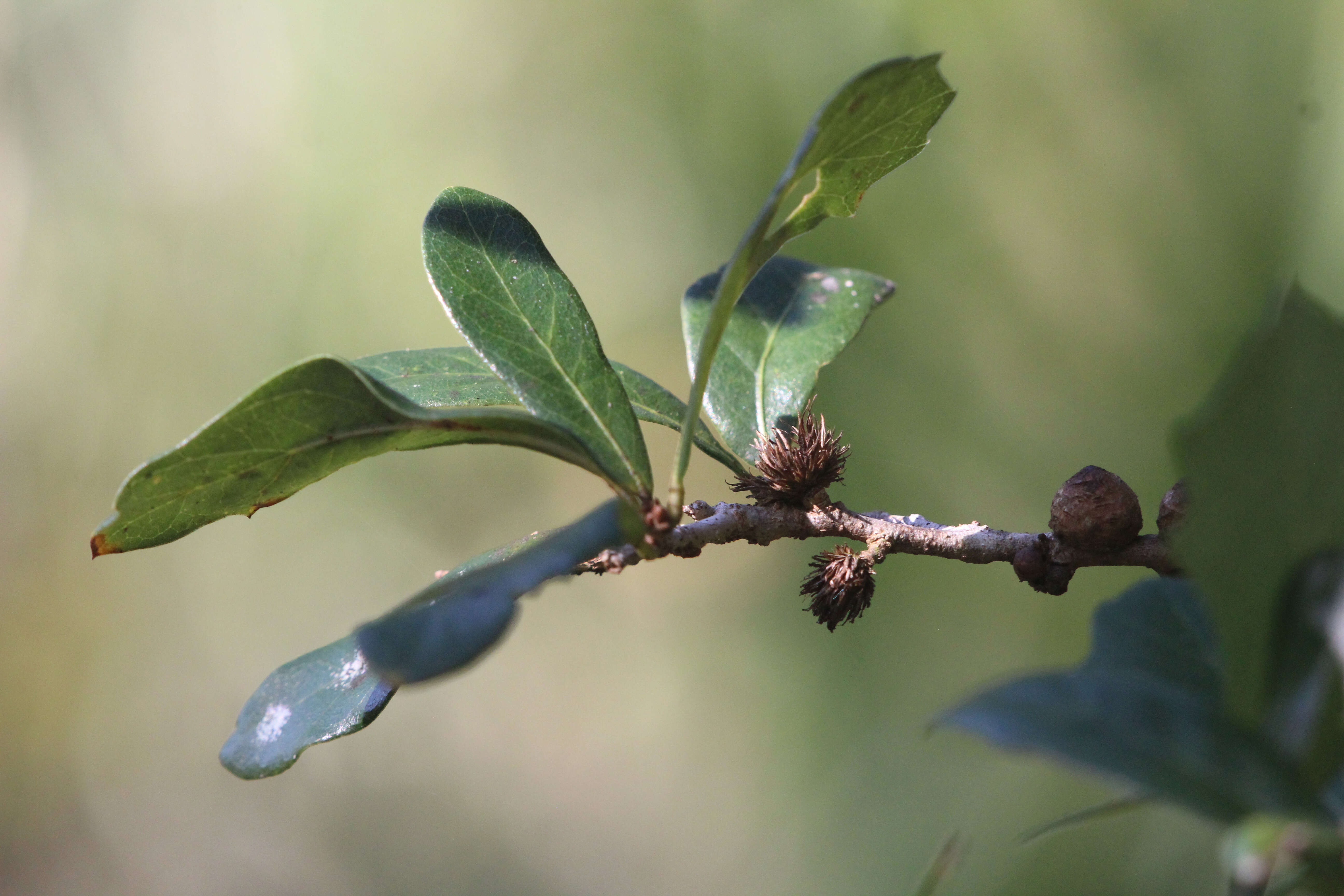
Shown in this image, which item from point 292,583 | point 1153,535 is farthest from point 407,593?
point 1153,535

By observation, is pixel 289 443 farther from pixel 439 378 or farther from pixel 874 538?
pixel 874 538

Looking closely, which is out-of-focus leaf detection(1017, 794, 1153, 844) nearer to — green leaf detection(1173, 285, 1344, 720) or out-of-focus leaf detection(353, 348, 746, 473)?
green leaf detection(1173, 285, 1344, 720)

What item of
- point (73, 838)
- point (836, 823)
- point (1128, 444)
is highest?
point (73, 838)

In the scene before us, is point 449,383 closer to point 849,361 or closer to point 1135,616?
point 1135,616

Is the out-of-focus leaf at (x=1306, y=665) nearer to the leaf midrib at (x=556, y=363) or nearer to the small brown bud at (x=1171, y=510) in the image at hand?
the small brown bud at (x=1171, y=510)

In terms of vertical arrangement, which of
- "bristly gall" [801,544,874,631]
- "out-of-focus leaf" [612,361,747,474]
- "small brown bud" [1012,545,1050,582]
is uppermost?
"out-of-focus leaf" [612,361,747,474]

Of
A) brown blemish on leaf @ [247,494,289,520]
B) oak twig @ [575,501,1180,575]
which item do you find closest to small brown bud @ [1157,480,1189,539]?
oak twig @ [575,501,1180,575]
